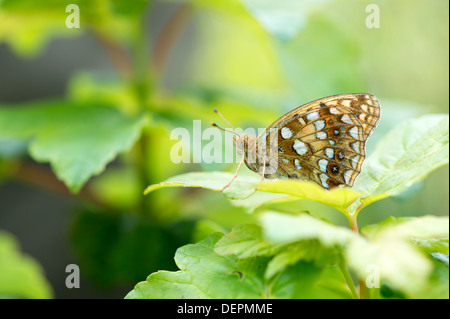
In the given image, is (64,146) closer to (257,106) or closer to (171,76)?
(257,106)

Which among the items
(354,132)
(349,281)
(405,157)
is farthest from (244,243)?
(354,132)

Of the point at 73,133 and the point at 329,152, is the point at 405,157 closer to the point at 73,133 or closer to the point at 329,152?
the point at 329,152

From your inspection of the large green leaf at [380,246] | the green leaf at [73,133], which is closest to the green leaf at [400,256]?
the large green leaf at [380,246]

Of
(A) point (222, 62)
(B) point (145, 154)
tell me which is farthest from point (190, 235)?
(A) point (222, 62)

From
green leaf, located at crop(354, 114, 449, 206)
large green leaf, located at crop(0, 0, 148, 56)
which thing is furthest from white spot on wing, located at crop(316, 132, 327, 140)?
large green leaf, located at crop(0, 0, 148, 56)

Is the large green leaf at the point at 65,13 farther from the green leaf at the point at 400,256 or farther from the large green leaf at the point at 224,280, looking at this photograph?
the green leaf at the point at 400,256
